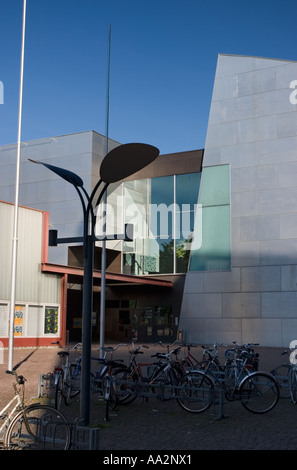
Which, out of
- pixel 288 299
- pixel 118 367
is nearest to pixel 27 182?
pixel 288 299

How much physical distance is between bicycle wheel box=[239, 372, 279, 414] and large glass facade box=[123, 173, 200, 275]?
24856mm

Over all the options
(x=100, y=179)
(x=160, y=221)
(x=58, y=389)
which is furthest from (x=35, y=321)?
(x=100, y=179)

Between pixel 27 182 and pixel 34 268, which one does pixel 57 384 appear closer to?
pixel 34 268

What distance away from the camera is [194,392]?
1095cm

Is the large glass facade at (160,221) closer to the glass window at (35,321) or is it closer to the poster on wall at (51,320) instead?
the poster on wall at (51,320)

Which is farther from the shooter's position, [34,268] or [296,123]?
[296,123]

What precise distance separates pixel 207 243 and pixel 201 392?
23134 mm

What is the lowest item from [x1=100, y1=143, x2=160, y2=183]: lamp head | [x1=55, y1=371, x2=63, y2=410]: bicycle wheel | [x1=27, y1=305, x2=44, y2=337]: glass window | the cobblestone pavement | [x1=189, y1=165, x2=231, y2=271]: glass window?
the cobblestone pavement

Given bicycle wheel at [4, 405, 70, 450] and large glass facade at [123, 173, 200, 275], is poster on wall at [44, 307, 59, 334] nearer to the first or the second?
large glass facade at [123, 173, 200, 275]

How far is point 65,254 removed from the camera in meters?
37.9

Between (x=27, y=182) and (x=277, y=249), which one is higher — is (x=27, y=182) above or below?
above

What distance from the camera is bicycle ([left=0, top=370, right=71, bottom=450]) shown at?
7.09 m

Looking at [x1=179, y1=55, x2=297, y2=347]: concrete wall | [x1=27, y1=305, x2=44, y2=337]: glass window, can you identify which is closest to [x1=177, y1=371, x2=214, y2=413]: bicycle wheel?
[x1=27, y1=305, x2=44, y2=337]: glass window
